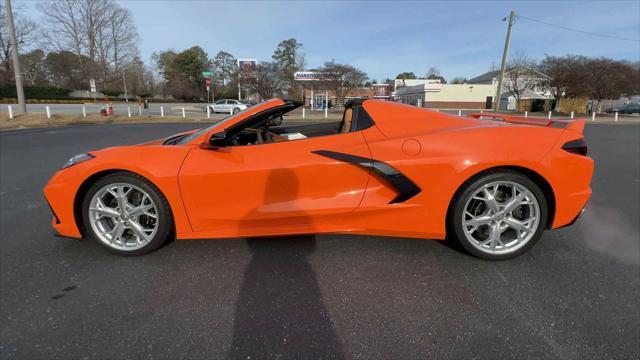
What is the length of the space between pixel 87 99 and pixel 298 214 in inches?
2459

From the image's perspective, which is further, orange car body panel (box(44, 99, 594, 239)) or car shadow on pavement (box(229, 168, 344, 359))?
orange car body panel (box(44, 99, 594, 239))

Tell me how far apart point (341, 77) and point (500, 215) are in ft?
117

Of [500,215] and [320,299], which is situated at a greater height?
[500,215]

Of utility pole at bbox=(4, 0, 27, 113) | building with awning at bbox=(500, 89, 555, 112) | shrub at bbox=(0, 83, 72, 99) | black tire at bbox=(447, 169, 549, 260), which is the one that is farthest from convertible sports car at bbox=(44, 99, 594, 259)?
shrub at bbox=(0, 83, 72, 99)

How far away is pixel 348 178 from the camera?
8.33ft

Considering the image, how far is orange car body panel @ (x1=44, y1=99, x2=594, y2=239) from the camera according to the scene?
2.51m

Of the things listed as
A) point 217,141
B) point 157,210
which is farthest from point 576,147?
point 157,210

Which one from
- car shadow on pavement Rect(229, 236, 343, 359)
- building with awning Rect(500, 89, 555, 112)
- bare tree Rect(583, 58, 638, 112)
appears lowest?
car shadow on pavement Rect(229, 236, 343, 359)

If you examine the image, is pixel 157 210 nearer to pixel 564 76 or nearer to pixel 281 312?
pixel 281 312

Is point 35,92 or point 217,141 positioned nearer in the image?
point 217,141

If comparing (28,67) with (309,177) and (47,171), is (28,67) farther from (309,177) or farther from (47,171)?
(309,177)

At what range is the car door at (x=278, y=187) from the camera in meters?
2.52

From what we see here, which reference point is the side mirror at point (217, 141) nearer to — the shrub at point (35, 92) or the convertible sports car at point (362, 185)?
the convertible sports car at point (362, 185)

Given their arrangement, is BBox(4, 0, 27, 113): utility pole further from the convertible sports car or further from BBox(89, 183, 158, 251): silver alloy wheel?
BBox(89, 183, 158, 251): silver alloy wheel
